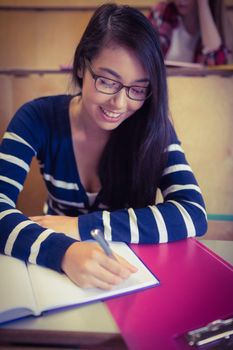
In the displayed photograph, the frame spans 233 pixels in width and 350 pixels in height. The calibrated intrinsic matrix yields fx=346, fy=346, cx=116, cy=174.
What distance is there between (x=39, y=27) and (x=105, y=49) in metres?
1.46

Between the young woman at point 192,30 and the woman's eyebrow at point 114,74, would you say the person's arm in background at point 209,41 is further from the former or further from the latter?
the woman's eyebrow at point 114,74

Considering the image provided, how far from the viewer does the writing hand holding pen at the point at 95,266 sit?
0.59 m

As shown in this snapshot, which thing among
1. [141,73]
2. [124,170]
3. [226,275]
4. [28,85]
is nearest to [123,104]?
[141,73]

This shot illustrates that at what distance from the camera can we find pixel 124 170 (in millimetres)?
1034

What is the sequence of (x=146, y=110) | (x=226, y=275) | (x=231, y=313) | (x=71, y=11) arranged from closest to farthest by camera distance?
(x=231, y=313) → (x=226, y=275) → (x=146, y=110) → (x=71, y=11)

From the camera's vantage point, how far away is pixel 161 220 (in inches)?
31.2

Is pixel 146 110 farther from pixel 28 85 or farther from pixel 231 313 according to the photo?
pixel 28 85

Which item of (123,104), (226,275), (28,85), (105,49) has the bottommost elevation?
(226,275)

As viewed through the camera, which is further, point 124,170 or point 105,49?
point 124,170

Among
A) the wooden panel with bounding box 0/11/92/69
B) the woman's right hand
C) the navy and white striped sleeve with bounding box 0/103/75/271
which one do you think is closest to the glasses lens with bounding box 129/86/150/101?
the navy and white striped sleeve with bounding box 0/103/75/271

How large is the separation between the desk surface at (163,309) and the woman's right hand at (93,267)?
0.04 metres

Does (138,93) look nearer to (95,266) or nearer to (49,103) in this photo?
(49,103)

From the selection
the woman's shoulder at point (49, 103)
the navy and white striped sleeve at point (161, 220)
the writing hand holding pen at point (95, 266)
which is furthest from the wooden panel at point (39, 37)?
the writing hand holding pen at point (95, 266)

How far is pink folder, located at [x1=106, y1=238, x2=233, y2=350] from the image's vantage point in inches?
19.0
